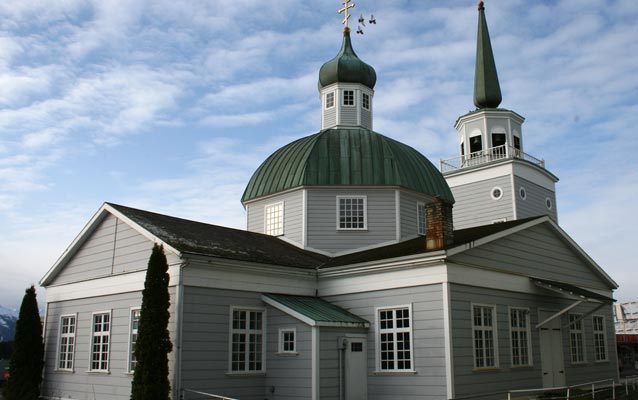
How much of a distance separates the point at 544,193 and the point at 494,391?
67.1 ft

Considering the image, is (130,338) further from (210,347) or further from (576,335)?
(576,335)

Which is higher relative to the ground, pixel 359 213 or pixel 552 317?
pixel 359 213

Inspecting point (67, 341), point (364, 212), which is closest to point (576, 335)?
point (364, 212)

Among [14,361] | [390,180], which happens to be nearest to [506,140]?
[390,180]

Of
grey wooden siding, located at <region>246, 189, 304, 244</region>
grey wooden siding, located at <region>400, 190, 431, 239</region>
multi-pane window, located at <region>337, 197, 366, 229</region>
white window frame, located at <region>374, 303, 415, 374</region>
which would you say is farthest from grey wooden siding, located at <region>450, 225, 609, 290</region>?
grey wooden siding, located at <region>246, 189, 304, 244</region>

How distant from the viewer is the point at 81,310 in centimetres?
2095

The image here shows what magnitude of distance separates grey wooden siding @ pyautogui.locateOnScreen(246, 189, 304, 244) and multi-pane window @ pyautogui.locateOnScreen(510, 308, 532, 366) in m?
8.28

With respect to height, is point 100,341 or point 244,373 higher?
point 100,341

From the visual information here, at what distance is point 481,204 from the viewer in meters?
34.2

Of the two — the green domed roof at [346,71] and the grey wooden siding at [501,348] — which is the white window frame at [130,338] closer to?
the grey wooden siding at [501,348]

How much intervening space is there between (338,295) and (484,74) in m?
22.8

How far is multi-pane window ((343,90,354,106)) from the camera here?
2839 cm

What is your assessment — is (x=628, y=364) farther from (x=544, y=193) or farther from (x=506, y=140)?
(x=506, y=140)

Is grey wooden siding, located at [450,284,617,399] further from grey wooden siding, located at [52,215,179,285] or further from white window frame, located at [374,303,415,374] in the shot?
grey wooden siding, located at [52,215,179,285]
